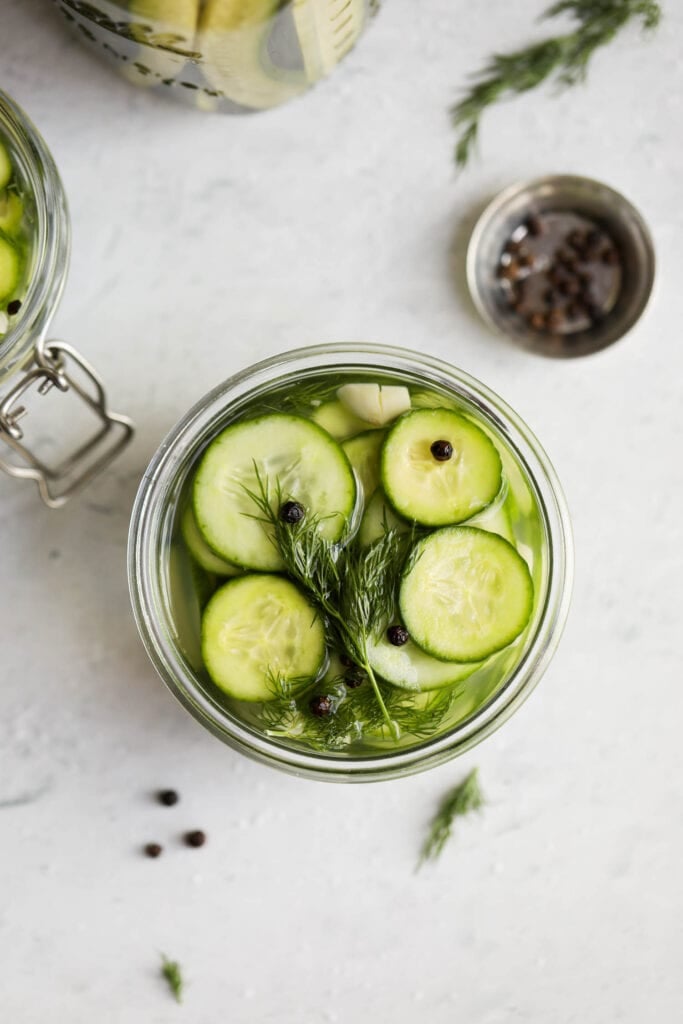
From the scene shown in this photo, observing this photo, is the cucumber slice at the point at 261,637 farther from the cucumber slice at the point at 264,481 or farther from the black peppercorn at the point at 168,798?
the black peppercorn at the point at 168,798

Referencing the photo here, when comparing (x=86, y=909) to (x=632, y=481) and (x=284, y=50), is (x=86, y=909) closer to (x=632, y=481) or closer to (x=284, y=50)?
(x=632, y=481)

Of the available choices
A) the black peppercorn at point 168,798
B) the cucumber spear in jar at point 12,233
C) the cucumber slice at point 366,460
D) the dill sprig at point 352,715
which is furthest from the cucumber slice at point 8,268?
the black peppercorn at point 168,798

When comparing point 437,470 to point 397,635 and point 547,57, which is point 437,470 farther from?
point 547,57

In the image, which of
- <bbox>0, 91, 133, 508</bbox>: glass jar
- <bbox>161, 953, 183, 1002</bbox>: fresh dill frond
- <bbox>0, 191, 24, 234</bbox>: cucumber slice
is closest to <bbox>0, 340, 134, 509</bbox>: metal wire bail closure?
<bbox>0, 91, 133, 508</bbox>: glass jar

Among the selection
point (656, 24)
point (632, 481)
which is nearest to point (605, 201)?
point (656, 24)

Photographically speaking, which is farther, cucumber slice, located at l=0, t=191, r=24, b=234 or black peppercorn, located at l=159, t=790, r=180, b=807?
black peppercorn, located at l=159, t=790, r=180, b=807

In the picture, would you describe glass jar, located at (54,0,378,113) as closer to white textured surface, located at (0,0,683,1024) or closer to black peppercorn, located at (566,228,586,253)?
white textured surface, located at (0,0,683,1024)
